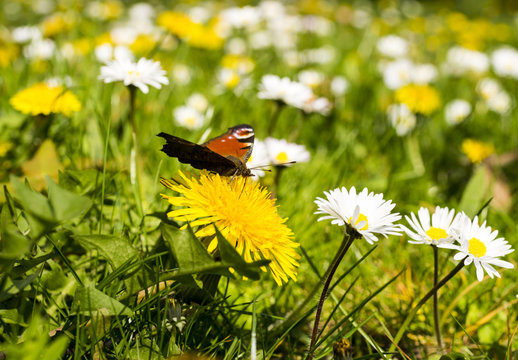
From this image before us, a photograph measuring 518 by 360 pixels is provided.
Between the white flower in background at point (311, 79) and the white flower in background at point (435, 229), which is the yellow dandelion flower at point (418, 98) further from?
the white flower in background at point (435, 229)

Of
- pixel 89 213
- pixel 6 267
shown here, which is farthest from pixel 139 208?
pixel 6 267

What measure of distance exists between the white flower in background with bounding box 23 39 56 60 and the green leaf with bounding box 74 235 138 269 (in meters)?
2.38

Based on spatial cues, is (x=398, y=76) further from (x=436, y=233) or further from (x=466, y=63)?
(x=436, y=233)

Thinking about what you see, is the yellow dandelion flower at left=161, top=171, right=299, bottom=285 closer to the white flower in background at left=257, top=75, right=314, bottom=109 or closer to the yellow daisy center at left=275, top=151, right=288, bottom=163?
the yellow daisy center at left=275, top=151, right=288, bottom=163

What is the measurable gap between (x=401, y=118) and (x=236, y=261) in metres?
2.13

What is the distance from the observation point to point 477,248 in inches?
46.9

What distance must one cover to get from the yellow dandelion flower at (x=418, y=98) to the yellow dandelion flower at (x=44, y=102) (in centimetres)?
194

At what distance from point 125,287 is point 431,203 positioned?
5.51 ft

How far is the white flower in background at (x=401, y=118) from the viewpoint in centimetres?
277

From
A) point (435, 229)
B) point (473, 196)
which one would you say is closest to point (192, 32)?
point (473, 196)

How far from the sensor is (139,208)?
1588mm

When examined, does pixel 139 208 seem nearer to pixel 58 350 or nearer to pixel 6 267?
pixel 6 267

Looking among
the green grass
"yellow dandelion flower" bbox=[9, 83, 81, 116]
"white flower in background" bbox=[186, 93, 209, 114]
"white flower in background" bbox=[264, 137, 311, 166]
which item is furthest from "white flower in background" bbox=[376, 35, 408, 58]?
"yellow dandelion flower" bbox=[9, 83, 81, 116]

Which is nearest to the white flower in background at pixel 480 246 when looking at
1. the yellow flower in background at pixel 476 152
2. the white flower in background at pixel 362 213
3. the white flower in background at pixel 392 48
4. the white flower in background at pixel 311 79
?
the white flower in background at pixel 362 213
